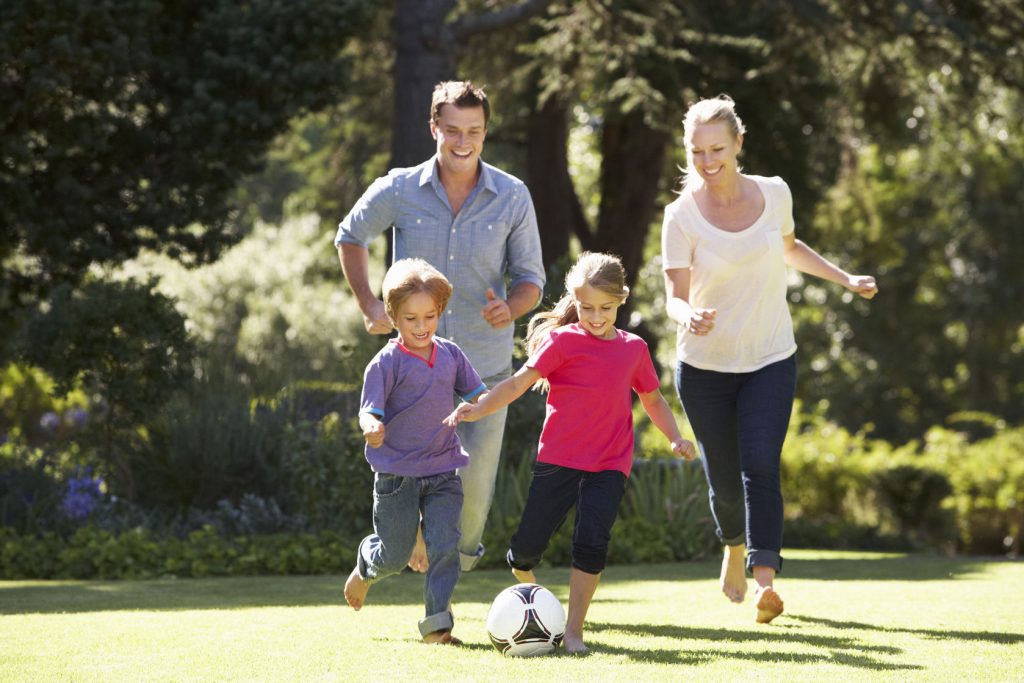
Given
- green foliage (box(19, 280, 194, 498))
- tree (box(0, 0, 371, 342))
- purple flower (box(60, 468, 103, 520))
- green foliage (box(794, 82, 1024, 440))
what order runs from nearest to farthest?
purple flower (box(60, 468, 103, 520)) < green foliage (box(19, 280, 194, 498)) < tree (box(0, 0, 371, 342)) < green foliage (box(794, 82, 1024, 440))

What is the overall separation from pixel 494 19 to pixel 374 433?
28.5ft

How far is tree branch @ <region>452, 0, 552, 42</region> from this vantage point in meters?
12.6

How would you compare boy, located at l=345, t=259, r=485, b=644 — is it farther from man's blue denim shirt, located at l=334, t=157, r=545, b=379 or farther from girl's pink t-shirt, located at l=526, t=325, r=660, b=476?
man's blue denim shirt, located at l=334, t=157, r=545, b=379

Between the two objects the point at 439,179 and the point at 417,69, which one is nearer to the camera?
the point at 439,179

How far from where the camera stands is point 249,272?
1035 inches

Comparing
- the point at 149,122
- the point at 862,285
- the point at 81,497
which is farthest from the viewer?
the point at 149,122

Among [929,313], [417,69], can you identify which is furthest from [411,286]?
[929,313]

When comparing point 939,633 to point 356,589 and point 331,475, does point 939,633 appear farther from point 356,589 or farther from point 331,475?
point 331,475

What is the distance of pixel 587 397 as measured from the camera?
207 inches

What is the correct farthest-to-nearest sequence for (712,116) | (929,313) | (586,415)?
(929,313), (712,116), (586,415)

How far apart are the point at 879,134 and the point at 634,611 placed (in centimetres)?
1199

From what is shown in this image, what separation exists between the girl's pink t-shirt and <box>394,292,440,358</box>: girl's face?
1.38 feet

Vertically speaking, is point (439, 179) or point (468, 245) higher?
point (439, 179)

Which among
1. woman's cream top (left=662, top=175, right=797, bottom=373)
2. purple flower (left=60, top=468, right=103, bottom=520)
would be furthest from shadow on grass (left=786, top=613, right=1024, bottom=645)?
purple flower (left=60, top=468, right=103, bottom=520)
